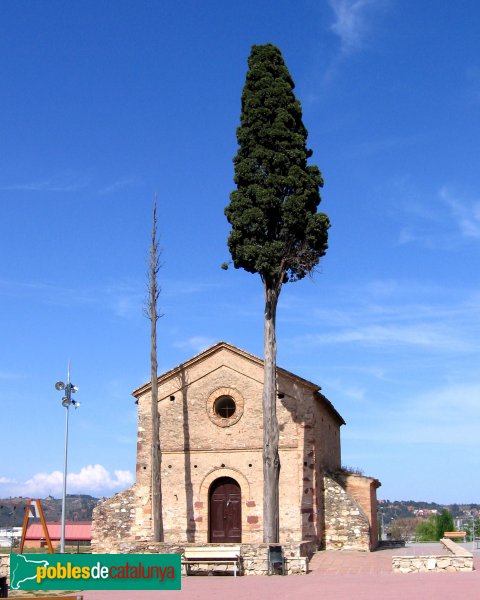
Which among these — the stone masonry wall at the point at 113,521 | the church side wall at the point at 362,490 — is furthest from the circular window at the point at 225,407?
the church side wall at the point at 362,490

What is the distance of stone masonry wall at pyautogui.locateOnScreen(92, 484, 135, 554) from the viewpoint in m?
30.7

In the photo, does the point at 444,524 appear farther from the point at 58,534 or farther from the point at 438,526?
the point at 58,534

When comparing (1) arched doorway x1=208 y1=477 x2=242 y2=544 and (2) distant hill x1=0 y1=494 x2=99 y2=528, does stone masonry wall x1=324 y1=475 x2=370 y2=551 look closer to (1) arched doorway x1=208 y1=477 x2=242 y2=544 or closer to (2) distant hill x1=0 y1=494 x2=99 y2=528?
Answer: (1) arched doorway x1=208 y1=477 x2=242 y2=544

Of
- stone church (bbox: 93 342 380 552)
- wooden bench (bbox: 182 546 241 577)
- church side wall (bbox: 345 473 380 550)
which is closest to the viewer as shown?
wooden bench (bbox: 182 546 241 577)

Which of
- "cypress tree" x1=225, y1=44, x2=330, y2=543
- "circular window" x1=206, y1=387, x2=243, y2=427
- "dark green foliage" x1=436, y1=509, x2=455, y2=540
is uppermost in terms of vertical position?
"cypress tree" x1=225, y1=44, x2=330, y2=543

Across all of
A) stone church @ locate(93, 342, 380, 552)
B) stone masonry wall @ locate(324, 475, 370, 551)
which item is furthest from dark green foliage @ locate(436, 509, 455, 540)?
stone masonry wall @ locate(324, 475, 370, 551)

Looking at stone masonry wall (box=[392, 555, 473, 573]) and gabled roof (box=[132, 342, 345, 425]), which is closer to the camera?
stone masonry wall (box=[392, 555, 473, 573])

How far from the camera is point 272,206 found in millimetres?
27234

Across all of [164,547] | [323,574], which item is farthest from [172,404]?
[323,574]

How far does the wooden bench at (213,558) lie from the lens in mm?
21812

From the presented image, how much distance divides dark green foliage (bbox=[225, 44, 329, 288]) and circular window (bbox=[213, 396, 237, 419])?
18.2 feet

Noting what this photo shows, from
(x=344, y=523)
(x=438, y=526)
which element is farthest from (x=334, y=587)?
(x=438, y=526)

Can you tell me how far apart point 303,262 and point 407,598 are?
14.2m

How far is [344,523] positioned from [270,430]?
5.88 m
